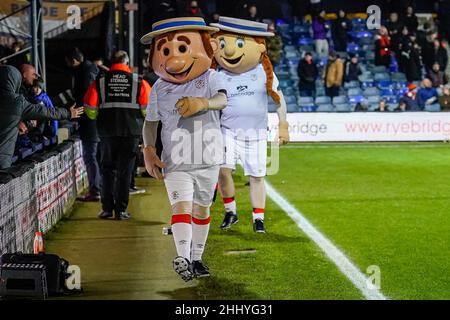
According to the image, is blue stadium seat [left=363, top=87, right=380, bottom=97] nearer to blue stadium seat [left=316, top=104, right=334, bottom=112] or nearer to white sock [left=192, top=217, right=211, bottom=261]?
blue stadium seat [left=316, top=104, right=334, bottom=112]

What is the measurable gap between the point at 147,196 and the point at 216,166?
17.6 ft

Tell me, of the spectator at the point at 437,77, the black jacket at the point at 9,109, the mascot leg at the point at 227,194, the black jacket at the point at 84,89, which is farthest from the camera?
the spectator at the point at 437,77

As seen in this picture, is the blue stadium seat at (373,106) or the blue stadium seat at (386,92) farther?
the blue stadium seat at (386,92)

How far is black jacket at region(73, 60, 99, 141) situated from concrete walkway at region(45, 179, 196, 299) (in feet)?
3.05

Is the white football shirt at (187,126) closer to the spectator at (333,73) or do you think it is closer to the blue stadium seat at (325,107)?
the blue stadium seat at (325,107)

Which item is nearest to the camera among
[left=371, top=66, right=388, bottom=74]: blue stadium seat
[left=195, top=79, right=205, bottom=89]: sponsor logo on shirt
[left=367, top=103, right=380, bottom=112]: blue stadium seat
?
[left=195, top=79, right=205, bottom=89]: sponsor logo on shirt

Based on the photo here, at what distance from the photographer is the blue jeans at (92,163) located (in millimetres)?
12180

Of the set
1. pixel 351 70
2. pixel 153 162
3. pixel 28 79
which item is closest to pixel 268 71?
pixel 153 162

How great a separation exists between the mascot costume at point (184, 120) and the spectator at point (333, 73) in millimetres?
18285

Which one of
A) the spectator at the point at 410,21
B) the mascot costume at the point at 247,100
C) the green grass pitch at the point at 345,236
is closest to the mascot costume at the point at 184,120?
the green grass pitch at the point at 345,236

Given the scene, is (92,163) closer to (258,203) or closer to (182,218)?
(258,203)

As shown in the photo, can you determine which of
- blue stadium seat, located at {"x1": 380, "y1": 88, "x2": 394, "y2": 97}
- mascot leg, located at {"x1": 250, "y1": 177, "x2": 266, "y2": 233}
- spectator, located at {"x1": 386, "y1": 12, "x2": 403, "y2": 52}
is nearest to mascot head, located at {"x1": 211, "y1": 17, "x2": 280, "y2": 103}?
mascot leg, located at {"x1": 250, "y1": 177, "x2": 266, "y2": 233}

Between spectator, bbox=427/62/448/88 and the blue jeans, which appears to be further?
spectator, bbox=427/62/448/88

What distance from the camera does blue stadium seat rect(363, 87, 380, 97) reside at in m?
27.1
